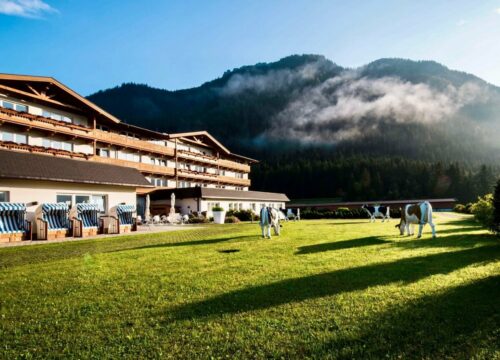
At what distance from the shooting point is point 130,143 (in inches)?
1633

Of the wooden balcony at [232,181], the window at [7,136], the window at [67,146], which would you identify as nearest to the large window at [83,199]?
the window at [7,136]

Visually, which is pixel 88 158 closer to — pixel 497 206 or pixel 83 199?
pixel 83 199

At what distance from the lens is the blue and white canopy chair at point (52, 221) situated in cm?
1756

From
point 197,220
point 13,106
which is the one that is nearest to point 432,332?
point 197,220

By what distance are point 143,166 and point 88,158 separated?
7.80 m

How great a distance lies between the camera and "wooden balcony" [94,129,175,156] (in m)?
37.6

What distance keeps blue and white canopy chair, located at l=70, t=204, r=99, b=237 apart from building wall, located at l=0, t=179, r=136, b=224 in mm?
1622

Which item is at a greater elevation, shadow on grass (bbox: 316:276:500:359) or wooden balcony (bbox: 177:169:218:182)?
wooden balcony (bbox: 177:169:218:182)

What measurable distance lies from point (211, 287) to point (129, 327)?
6.88 feet

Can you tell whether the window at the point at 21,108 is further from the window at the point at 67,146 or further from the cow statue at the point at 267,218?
the cow statue at the point at 267,218

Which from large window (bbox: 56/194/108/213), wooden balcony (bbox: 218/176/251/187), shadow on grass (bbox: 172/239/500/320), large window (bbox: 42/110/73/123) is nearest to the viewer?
shadow on grass (bbox: 172/239/500/320)

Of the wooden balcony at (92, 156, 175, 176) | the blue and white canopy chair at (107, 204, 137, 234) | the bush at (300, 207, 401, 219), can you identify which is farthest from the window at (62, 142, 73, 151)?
the bush at (300, 207, 401, 219)

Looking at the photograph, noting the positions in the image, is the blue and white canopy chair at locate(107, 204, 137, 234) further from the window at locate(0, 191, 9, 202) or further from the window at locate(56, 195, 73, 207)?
the window at locate(0, 191, 9, 202)

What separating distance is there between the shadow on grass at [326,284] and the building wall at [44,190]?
1756 centimetres
